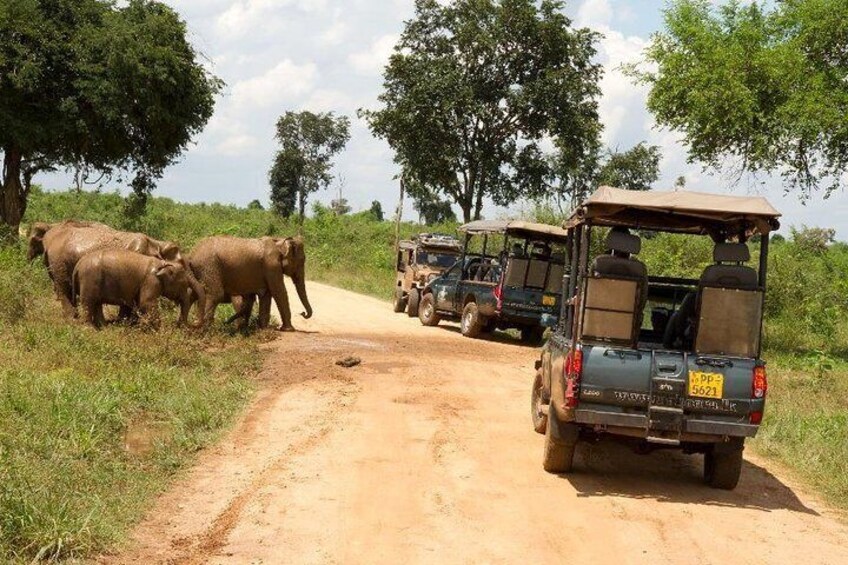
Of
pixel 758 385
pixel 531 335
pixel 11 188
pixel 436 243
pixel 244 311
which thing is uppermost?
pixel 11 188

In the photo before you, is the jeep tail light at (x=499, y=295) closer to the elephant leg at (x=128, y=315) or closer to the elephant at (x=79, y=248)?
the elephant at (x=79, y=248)

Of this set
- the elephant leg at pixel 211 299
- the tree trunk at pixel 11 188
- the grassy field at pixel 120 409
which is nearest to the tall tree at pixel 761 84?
the grassy field at pixel 120 409

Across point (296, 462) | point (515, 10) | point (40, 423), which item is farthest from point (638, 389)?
point (515, 10)

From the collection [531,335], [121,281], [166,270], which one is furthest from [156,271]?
[531,335]

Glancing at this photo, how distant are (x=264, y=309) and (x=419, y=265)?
7031mm

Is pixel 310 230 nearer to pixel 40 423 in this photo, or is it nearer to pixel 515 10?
pixel 515 10

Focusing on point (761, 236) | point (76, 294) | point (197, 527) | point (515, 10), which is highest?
point (515, 10)

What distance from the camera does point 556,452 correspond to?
8781 mm

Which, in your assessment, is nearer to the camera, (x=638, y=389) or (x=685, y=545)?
(x=685, y=545)

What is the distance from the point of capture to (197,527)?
271 inches

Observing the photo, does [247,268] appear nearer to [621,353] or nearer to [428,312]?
[428,312]

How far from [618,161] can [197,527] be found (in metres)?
44.9

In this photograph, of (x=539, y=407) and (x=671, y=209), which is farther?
(x=539, y=407)

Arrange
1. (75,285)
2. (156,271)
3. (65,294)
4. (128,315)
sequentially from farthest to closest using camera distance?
1. (65,294)
2. (128,315)
3. (75,285)
4. (156,271)
